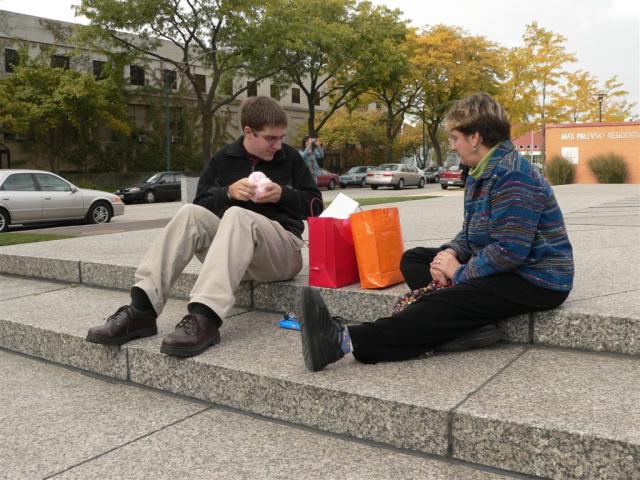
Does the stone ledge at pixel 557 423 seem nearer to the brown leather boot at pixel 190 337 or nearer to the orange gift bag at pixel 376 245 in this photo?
the orange gift bag at pixel 376 245

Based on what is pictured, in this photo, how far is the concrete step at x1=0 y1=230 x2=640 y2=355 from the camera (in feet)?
9.30

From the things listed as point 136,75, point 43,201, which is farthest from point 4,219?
point 136,75

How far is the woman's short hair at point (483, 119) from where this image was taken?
2.84 m

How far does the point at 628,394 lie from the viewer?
7.68ft

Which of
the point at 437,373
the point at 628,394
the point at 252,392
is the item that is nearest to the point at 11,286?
the point at 252,392

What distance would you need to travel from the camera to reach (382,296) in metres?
3.42

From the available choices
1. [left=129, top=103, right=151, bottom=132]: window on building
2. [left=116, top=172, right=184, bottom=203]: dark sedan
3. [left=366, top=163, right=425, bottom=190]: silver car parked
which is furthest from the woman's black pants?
[left=129, top=103, right=151, bottom=132]: window on building

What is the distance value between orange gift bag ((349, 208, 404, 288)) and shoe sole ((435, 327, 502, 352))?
69 centimetres

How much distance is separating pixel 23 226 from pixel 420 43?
105 ft

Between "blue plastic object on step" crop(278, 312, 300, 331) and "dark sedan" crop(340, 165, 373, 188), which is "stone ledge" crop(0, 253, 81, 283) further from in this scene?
"dark sedan" crop(340, 165, 373, 188)

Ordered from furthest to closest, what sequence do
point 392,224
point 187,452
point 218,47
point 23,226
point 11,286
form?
point 218,47 → point 23,226 → point 11,286 → point 392,224 → point 187,452

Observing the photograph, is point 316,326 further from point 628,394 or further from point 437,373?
point 628,394

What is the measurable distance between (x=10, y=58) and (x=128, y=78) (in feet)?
19.0

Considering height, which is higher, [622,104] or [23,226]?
[622,104]
